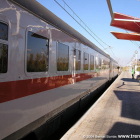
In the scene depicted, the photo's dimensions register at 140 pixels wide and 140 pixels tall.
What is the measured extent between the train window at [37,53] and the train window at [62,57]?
0.65 m

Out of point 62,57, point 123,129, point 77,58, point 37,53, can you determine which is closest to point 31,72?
point 37,53

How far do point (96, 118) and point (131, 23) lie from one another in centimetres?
1124

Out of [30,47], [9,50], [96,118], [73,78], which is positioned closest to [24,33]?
[30,47]

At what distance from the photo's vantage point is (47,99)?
361cm

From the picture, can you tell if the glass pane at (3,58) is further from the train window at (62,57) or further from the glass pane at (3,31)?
the train window at (62,57)

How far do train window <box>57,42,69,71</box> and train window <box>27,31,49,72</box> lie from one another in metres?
0.65

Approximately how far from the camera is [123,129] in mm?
4203

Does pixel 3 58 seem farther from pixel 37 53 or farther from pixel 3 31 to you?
pixel 37 53

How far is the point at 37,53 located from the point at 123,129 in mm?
3008

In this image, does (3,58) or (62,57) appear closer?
(3,58)

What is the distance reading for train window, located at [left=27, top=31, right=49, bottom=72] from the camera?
3.16m

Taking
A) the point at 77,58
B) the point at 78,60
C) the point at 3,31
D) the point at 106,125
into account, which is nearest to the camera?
the point at 3,31

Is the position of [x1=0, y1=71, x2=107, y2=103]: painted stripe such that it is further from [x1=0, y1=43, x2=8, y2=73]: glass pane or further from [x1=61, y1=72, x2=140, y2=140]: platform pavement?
[x1=61, y1=72, x2=140, y2=140]: platform pavement

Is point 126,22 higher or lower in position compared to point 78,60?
higher
